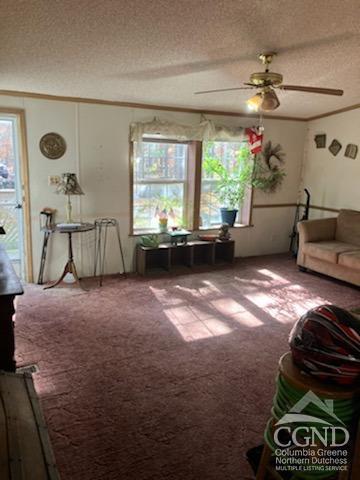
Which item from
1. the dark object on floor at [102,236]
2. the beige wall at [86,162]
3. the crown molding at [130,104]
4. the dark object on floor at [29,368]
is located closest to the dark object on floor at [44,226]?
the beige wall at [86,162]

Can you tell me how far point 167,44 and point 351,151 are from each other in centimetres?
362

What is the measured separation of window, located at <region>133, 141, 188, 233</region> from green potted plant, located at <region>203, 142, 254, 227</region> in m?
0.51

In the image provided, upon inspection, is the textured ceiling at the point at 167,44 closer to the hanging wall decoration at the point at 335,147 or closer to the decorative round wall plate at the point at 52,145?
the decorative round wall plate at the point at 52,145

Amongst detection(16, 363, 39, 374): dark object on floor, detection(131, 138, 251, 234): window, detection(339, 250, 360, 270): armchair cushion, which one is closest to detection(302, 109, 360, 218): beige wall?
detection(339, 250, 360, 270): armchair cushion

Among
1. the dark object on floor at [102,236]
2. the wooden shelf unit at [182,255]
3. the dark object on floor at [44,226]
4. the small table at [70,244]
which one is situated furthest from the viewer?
the wooden shelf unit at [182,255]

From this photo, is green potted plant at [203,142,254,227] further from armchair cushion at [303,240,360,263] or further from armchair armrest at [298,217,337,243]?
armchair cushion at [303,240,360,263]

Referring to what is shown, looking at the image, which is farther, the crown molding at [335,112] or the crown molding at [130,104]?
the crown molding at [335,112]

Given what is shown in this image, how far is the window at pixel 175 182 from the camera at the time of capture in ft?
16.6

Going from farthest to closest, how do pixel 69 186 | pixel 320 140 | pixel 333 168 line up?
1. pixel 320 140
2. pixel 333 168
3. pixel 69 186

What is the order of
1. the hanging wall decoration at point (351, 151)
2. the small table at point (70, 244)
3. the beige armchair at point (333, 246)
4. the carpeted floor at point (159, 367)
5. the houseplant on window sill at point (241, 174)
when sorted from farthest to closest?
1. the houseplant on window sill at point (241, 174)
2. the hanging wall decoration at point (351, 151)
3. the beige armchair at point (333, 246)
4. the small table at point (70, 244)
5. the carpeted floor at point (159, 367)

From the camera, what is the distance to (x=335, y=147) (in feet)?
18.4

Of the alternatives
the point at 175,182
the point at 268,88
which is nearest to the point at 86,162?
the point at 175,182

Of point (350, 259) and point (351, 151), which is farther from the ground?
point (351, 151)

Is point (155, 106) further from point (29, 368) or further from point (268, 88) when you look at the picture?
point (29, 368)
